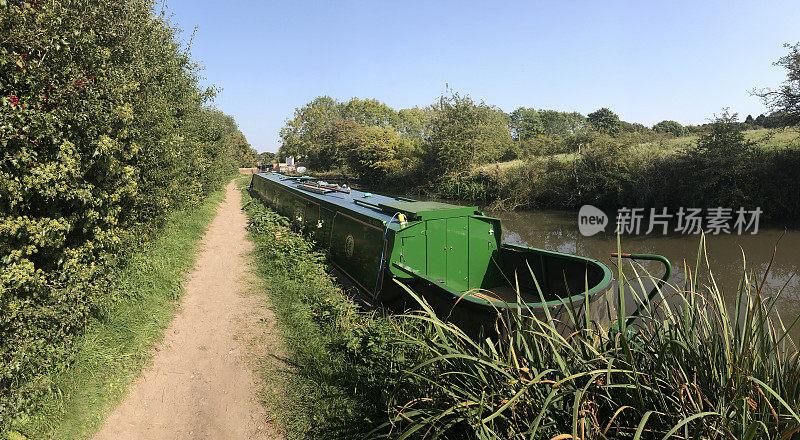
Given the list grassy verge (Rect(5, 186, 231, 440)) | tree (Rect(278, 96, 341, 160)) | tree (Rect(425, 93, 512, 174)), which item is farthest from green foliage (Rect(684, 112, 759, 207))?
tree (Rect(278, 96, 341, 160))

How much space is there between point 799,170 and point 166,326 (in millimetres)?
19941

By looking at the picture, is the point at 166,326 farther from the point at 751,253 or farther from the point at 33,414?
the point at 751,253

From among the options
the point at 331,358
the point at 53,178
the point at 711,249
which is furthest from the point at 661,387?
the point at 711,249

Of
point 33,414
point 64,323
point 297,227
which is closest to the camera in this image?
point 33,414

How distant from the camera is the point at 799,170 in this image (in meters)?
14.0

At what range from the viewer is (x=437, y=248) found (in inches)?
221

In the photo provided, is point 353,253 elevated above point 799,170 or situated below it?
below

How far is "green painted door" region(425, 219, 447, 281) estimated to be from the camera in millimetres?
5535

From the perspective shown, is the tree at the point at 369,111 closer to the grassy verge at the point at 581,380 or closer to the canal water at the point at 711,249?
the canal water at the point at 711,249

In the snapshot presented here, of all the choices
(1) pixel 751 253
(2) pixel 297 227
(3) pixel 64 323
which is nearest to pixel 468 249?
(3) pixel 64 323

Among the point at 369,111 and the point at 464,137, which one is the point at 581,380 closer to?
the point at 464,137

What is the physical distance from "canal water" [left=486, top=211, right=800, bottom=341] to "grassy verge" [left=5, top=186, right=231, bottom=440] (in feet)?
28.0

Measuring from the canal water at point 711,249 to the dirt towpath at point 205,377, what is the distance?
7354mm

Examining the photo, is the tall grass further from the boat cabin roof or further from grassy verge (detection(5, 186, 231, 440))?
the boat cabin roof
